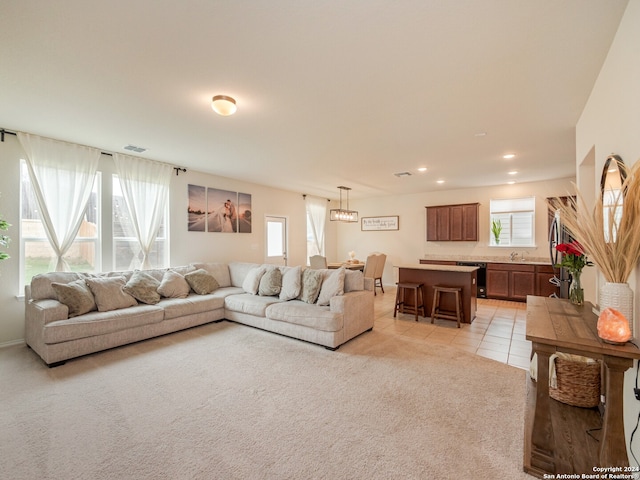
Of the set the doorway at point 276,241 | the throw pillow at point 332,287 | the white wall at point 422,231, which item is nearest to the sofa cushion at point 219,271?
the doorway at point 276,241

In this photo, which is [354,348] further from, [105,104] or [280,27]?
[105,104]

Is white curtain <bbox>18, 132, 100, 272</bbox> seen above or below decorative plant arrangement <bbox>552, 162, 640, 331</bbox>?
above

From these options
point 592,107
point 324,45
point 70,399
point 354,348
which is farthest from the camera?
point 354,348

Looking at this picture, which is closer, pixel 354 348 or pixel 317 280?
pixel 354 348

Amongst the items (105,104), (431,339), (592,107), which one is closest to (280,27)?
(105,104)

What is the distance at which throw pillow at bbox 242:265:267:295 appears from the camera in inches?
190

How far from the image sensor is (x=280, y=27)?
185cm

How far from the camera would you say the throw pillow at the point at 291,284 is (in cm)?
431

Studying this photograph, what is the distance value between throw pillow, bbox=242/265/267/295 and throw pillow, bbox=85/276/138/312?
161cm

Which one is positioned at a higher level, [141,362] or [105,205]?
[105,205]

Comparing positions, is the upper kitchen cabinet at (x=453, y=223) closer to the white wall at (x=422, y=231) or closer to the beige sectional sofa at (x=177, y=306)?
the white wall at (x=422, y=231)

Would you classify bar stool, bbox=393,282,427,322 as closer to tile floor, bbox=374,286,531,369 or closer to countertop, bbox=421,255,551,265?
tile floor, bbox=374,286,531,369

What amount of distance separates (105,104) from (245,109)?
4.50 feet

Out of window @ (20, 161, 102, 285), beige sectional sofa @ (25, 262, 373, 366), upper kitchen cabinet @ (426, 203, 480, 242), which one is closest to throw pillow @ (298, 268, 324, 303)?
beige sectional sofa @ (25, 262, 373, 366)
